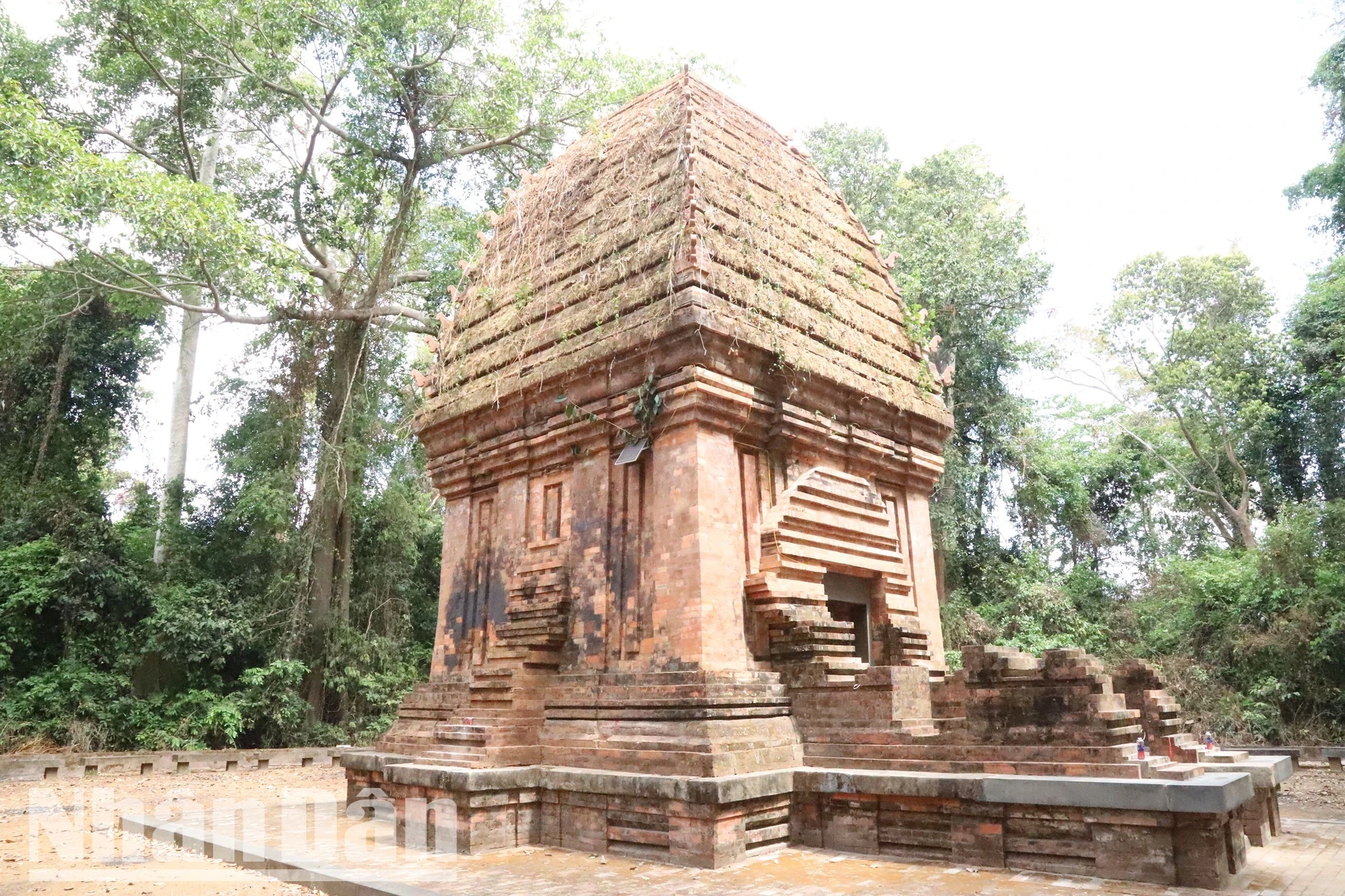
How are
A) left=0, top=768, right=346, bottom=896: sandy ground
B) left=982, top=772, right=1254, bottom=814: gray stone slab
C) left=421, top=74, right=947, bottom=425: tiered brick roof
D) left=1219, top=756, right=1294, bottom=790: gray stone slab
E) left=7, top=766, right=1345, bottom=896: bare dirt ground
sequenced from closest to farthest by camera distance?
left=982, top=772, right=1254, bottom=814: gray stone slab < left=7, top=766, right=1345, bottom=896: bare dirt ground < left=0, top=768, right=346, bottom=896: sandy ground < left=1219, top=756, right=1294, bottom=790: gray stone slab < left=421, top=74, right=947, bottom=425: tiered brick roof

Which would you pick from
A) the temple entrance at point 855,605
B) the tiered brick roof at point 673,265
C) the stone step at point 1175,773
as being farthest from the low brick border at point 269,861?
the temple entrance at point 855,605

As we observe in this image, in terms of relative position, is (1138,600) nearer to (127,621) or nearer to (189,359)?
(127,621)

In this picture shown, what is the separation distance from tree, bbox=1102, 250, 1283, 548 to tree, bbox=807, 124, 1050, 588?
374cm

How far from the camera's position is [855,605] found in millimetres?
9055

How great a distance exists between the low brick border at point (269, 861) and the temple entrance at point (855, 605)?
4.86 metres

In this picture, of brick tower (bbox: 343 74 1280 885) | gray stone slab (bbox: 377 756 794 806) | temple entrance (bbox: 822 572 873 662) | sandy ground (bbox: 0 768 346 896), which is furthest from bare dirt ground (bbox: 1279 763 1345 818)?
sandy ground (bbox: 0 768 346 896)

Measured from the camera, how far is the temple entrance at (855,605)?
8883 mm

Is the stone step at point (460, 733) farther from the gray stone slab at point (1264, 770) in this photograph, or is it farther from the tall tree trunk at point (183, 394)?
the tall tree trunk at point (183, 394)

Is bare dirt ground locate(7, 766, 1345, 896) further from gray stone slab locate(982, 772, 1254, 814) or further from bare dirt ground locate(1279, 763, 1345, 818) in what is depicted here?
gray stone slab locate(982, 772, 1254, 814)

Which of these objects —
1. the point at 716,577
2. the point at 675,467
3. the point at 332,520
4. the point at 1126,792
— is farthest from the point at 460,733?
the point at 332,520

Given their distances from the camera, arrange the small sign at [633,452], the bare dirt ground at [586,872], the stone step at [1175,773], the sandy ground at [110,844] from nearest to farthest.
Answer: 1. the bare dirt ground at [586,872]
2. the stone step at [1175,773]
3. the sandy ground at [110,844]
4. the small sign at [633,452]

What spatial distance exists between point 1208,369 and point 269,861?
67.9ft

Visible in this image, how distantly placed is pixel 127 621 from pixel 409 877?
12.7m

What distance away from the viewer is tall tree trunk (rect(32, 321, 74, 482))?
17.3 meters
